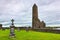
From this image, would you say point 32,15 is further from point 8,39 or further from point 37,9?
point 8,39

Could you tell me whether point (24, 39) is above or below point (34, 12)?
below

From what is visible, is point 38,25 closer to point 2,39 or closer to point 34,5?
point 34,5

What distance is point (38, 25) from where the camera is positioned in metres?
58.3

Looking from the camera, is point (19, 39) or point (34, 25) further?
point (34, 25)

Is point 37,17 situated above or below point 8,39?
above

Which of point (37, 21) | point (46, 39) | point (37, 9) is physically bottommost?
point (46, 39)

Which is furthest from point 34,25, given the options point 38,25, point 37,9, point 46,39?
point 46,39

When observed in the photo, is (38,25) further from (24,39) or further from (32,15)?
(24,39)

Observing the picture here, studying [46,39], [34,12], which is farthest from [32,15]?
[46,39]

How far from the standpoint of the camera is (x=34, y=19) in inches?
2298

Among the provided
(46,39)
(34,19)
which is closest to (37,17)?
(34,19)

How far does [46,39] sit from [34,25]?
3441cm

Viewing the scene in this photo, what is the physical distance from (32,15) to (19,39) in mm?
37089

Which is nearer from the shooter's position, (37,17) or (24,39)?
(24,39)
